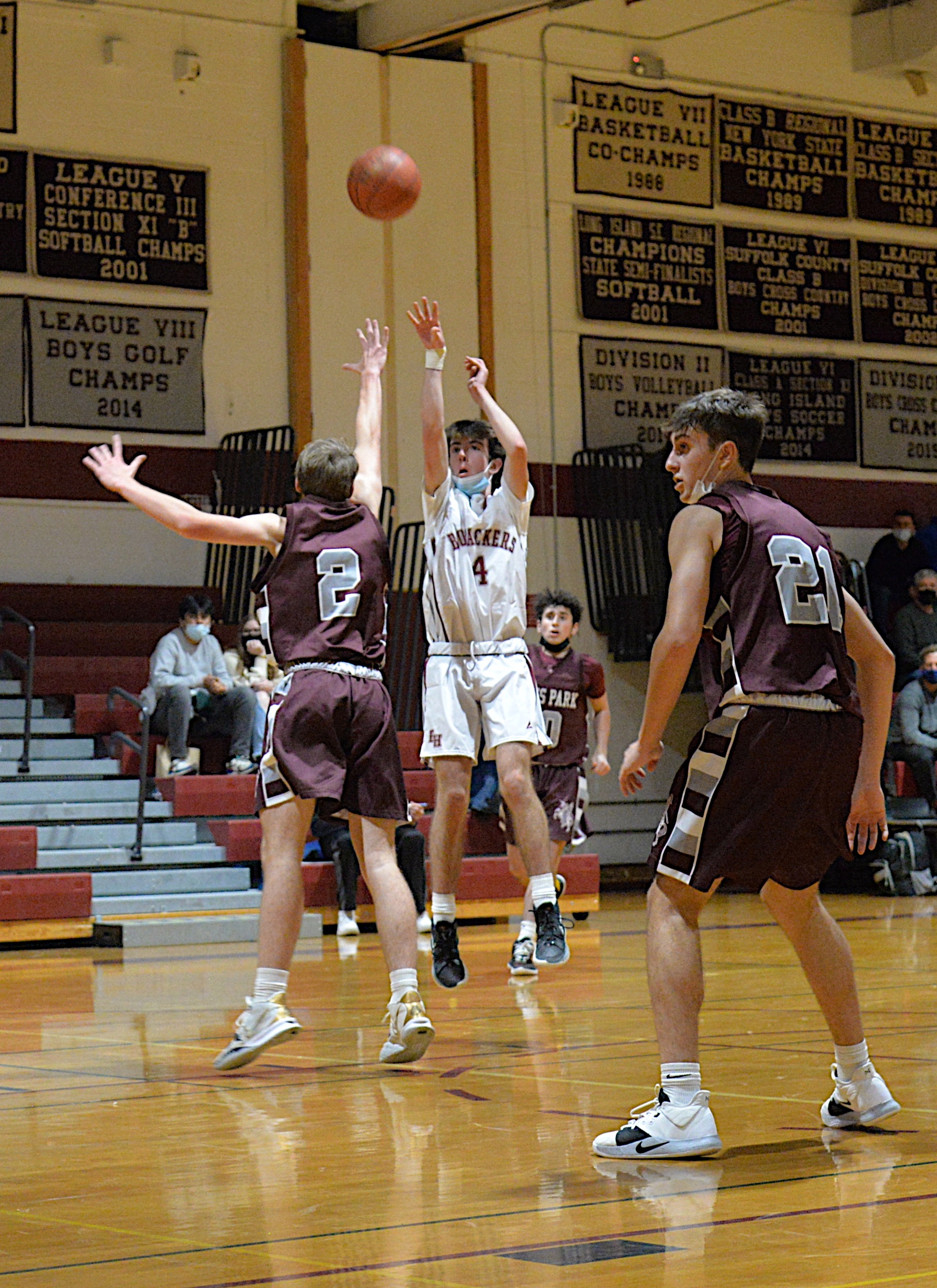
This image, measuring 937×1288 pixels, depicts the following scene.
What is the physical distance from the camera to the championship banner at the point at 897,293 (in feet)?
57.7

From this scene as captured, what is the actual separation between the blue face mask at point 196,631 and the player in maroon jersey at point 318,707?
732 centimetres

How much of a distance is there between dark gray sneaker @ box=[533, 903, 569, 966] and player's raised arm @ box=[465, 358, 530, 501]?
4.95 ft

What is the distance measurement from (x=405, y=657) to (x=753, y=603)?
1015 cm

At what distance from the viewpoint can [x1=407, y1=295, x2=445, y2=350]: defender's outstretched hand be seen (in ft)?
20.3

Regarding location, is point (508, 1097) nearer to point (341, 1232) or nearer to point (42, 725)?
point (341, 1232)

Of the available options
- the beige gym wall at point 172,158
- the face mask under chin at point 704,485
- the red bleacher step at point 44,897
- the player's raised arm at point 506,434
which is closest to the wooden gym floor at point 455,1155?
A: the face mask under chin at point 704,485

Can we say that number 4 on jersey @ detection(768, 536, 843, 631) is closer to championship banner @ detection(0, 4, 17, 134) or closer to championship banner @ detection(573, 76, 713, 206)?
championship banner @ detection(0, 4, 17, 134)

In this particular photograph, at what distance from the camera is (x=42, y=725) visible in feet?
42.9

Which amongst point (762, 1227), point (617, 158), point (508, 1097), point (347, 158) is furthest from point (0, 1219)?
point (617, 158)

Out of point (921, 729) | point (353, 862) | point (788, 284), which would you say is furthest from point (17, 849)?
point (788, 284)

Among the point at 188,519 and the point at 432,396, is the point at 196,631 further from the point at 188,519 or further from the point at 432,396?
the point at 188,519

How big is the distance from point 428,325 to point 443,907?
6.67 feet

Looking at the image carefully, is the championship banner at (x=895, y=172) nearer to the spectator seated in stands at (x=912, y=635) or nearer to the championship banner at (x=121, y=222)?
the spectator seated in stands at (x=912, y=635)

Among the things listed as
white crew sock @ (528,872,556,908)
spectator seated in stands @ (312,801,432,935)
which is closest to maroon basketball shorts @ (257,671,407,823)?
white crew sock @ (528,872,556,908)
